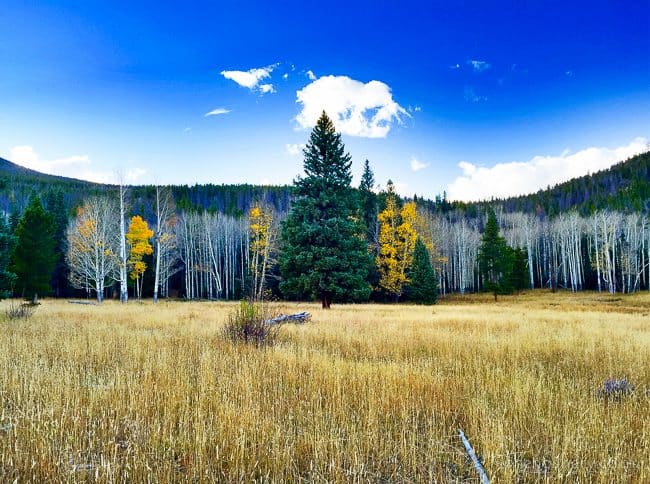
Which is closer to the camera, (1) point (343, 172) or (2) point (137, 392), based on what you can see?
(2) point (137, 392)

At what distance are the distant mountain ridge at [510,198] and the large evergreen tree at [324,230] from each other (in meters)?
58.4

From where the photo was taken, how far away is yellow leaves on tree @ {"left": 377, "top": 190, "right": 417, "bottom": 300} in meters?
36.6

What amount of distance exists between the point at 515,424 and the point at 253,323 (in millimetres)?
6084

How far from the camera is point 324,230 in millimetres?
21078

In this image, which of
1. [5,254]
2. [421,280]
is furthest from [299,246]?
[421,280]

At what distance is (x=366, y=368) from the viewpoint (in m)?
5.86

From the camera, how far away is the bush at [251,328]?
8469mm

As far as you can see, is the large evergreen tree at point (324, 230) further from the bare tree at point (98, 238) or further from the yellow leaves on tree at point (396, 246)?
the bare tree at point (98, 238)

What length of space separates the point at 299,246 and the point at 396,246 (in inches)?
734

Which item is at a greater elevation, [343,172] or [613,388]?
[343,172]

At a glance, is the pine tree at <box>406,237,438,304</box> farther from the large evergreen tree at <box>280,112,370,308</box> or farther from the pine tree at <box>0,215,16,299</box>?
the pine tree at <box>0,215,16,299</box>

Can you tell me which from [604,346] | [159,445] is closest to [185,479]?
[159,445]

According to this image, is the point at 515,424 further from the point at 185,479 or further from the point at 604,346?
the point at 604,346

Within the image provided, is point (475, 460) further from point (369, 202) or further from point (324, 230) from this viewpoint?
point (369, 202)
